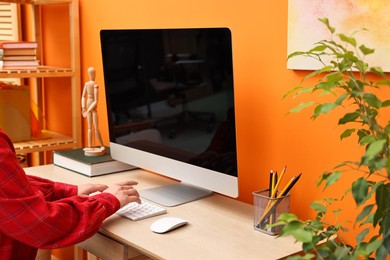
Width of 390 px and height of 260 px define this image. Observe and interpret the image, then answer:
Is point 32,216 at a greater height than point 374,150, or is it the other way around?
point 374,150

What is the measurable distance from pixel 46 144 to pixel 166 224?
123cm

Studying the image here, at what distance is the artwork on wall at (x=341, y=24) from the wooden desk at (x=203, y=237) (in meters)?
0.51

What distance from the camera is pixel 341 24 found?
1484 millimetres

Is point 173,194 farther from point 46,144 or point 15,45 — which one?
point 15,45

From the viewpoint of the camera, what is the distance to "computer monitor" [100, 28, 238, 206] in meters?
1.65

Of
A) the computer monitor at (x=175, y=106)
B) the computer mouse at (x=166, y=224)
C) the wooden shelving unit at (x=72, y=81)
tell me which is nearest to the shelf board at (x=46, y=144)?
the wooden shelving unit at (x=72, y=81)

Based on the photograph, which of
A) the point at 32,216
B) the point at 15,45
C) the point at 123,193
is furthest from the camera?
the point at 15,45

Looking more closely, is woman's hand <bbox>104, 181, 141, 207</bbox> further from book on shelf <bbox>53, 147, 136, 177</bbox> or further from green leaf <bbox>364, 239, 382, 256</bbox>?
green leaf <bbox>364, 239, 382, 256</bbox>

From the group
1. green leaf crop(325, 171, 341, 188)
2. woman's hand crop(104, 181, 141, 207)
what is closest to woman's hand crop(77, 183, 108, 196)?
woman's hand crop(104, 181, 141, 207)

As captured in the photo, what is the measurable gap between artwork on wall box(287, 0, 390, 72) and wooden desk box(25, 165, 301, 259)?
20.2 inches

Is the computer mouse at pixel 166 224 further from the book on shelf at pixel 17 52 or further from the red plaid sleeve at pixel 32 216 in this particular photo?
the book on shelf at pixel 17 52

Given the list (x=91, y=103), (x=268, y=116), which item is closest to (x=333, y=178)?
(x=268, y=116)

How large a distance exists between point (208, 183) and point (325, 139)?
15.6 inches

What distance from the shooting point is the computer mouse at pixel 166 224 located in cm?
156
